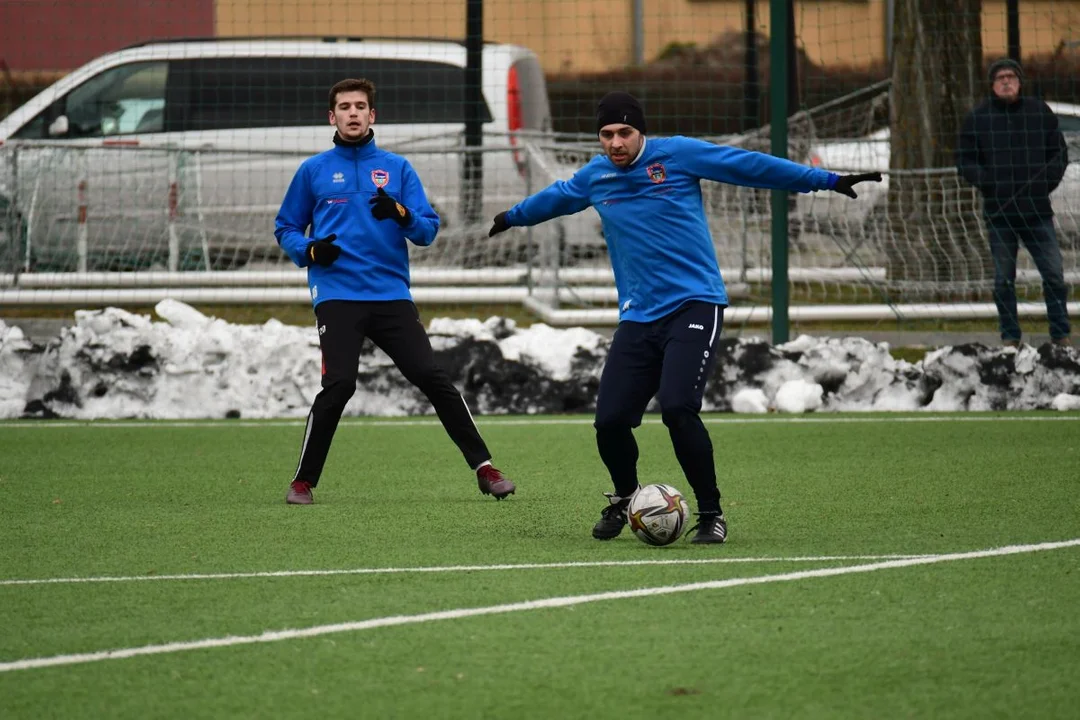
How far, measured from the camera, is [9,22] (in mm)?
15047

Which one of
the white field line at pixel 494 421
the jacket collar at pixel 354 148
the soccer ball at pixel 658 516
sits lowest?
the white field line at pixel 494 421

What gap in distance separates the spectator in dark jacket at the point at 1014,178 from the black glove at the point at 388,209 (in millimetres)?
6163

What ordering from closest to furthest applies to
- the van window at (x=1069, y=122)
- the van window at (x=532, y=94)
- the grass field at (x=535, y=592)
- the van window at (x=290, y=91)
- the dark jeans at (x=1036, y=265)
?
the grass field at (x=535, y=592) → the dark jeans at (x=1036, y=265) → the van window at (x=290, y=91) → the van window at (x=532, y=94) → the van window at (x=1069, y=122)

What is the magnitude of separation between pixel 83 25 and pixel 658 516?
12229 mm

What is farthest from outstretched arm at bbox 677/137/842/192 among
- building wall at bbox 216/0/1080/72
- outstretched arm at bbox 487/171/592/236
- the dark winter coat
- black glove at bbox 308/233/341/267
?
building wall at bbox 216/0/1080/72

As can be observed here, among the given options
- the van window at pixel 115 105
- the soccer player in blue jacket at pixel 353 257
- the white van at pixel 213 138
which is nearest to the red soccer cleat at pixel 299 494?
the soccer player in blue jacket at pixel 353 257

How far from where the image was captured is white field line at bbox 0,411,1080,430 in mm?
10742

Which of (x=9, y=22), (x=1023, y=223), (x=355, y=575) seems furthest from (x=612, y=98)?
(x=9, y=22)

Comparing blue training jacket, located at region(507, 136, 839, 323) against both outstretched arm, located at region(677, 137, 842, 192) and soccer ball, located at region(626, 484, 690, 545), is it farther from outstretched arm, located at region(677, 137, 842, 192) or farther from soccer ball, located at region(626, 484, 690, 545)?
soccer ball, located at region(626, 484, 690, 545)

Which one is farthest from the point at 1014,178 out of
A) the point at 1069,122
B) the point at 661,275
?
the point at 1069,122

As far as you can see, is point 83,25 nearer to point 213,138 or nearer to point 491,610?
point 213,138

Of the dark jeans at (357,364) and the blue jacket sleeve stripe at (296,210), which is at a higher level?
the blue jacket sleeve stripe at (296,210)

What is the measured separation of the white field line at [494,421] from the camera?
35.2 feet

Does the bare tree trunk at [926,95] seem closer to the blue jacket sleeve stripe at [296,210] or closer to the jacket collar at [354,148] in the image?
the jacket collar at [354,148]
